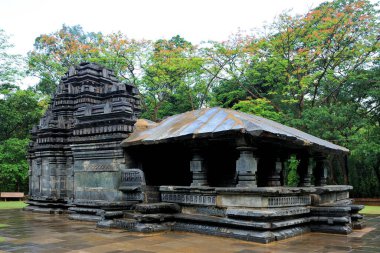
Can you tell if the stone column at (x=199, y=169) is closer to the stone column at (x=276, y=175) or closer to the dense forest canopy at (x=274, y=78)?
the stone column at (x=276, y=175)

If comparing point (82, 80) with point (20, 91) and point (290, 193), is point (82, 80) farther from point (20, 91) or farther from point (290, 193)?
point (20, 91)

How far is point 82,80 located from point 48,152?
10.2 feet

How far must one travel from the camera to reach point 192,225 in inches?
341

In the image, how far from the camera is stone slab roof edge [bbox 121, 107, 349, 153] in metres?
7.82

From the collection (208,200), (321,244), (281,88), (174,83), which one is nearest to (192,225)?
(208,200)

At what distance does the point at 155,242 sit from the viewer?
24.1 ft

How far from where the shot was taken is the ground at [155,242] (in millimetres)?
6629

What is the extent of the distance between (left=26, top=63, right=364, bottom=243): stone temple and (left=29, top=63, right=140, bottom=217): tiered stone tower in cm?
4

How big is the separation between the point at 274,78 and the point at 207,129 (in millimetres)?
15092

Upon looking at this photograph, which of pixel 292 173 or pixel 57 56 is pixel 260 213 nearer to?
pixel 292 173

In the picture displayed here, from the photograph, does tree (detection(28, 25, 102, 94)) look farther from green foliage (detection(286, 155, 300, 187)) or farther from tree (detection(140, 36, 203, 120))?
green foliage (detection(286, 155, 300, 187))

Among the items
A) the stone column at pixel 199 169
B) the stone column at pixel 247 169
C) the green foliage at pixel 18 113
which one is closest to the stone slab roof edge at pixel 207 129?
the stone column at pixel 247 169

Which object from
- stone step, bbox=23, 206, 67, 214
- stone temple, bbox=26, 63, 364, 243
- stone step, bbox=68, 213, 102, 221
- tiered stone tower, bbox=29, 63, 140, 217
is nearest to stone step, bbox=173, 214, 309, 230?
stone temple, bbox=26, 63, 364, 243

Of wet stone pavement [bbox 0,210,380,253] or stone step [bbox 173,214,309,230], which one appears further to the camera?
stone step [bbox 173,214,309,230]
